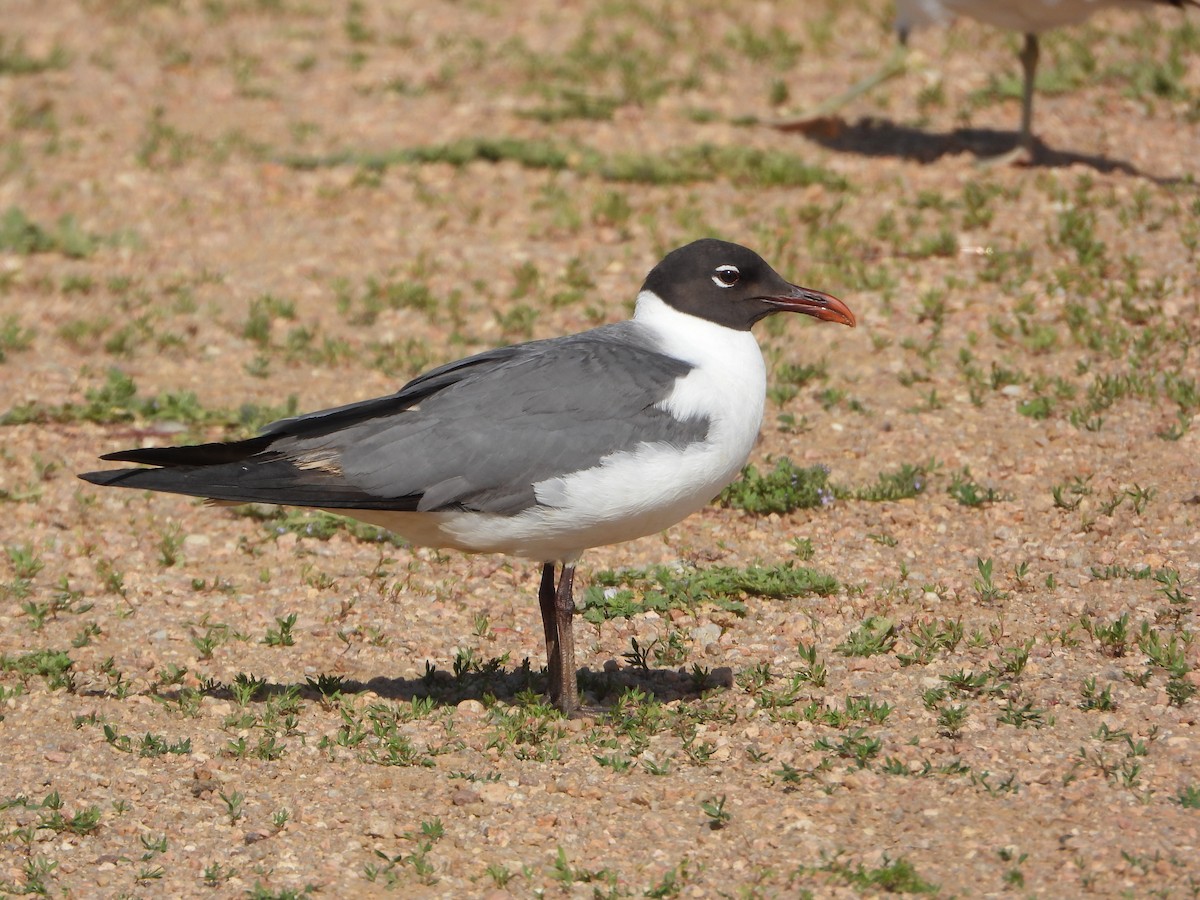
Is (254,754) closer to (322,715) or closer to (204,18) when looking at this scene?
(322,715)

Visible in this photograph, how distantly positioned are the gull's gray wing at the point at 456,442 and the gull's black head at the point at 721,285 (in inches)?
13.8

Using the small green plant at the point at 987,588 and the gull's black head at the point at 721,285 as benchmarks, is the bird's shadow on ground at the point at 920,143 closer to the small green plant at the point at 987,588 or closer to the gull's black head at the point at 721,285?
the small green plant at the point at 987,588

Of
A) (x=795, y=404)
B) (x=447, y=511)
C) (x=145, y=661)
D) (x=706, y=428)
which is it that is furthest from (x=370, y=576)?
(x=795, y=404)

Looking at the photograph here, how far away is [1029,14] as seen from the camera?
1018cm

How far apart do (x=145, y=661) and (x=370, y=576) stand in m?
1.05

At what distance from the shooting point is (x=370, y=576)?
6754 millimetres

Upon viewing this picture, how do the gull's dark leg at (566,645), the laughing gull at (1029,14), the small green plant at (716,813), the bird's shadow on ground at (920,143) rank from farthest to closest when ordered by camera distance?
the bird's shadow on ground at (920,143) < the laughing gull at (1029,14) < the gull's dark leg at (566,645) < the small green plant at (716,813)

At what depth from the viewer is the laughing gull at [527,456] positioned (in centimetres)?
534

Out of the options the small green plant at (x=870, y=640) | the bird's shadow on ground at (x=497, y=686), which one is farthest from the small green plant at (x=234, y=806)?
the small green plant at (x=870, y=640)

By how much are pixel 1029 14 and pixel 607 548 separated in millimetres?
5160

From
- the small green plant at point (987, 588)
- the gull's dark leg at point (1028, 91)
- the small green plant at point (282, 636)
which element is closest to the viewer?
the small green plant at point (282, 636)

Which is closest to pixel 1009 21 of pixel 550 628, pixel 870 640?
pixel 870 640

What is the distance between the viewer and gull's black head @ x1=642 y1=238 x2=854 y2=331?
5.93 m

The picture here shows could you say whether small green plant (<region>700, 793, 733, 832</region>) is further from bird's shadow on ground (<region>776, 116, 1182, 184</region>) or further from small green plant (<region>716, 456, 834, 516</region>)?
bird's shadow on ground (<region>776, 116, 1182, 184</region>)
